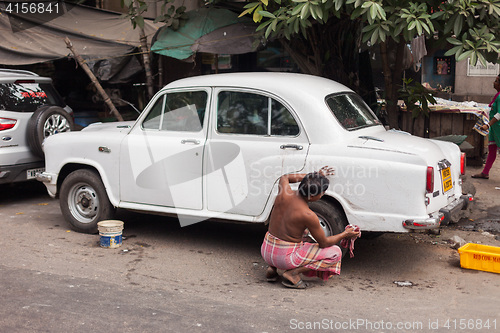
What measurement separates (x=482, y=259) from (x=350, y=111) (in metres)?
2.04

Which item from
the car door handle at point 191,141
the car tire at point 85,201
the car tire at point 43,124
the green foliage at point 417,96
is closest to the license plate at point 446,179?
the car door handle at point 191,141

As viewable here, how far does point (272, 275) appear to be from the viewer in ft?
19.4

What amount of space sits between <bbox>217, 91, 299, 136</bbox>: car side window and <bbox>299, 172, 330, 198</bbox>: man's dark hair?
0.85 m

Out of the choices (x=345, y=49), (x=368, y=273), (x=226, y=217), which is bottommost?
(x=368, y=273)

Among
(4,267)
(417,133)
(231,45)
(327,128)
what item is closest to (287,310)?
(327,128)

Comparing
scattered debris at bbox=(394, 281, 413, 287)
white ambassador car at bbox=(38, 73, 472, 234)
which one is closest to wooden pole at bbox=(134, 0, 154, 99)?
white ambassador car at bbox=(38, 73, 472, 234)

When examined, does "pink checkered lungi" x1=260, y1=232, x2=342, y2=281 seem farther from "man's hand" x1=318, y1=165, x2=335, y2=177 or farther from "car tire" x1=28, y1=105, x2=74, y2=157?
"car tire" x1=28, y1=105, x2=74, y2=157

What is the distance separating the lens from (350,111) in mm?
6648

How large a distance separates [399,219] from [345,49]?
4.92 meters

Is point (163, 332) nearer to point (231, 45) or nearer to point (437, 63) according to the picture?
point (231, 45)

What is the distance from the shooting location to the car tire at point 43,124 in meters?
8.54

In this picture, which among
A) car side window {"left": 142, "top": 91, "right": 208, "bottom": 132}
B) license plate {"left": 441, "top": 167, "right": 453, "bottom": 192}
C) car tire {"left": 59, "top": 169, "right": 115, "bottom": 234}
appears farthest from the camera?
car tire {"left": 59, "top": 169, "right": 115, "bottom": 234}

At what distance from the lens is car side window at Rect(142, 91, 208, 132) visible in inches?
265

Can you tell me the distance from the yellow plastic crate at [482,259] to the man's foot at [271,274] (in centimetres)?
194
